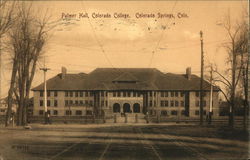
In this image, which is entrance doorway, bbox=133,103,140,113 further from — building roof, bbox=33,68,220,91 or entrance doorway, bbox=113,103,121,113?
building roof, bbox=33,68,220,91

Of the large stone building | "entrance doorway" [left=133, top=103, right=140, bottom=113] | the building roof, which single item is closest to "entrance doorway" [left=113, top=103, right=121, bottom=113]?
the large stone building

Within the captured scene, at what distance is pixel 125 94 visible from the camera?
84062mm

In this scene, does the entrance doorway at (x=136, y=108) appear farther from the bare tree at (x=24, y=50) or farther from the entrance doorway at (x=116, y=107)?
the bare tree at (x=24, y=50)

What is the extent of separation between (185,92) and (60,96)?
25.2m

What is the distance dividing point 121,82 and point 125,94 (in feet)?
8.80

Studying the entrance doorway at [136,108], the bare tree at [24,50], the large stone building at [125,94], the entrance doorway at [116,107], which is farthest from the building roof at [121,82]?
the bare tree at [24,50]

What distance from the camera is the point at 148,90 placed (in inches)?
3282

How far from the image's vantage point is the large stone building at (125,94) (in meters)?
82.0

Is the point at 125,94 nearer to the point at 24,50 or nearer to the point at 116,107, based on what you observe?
the point at 116,107

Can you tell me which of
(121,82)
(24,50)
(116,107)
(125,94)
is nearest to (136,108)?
(125,94)

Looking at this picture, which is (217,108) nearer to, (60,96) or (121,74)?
(121,74)

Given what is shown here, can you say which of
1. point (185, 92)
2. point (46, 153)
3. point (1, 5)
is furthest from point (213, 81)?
point (185, 92)

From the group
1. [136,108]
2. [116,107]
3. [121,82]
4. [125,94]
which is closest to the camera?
[125,94]

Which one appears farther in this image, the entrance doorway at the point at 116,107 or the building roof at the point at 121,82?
the entrance doorway at the point at 116,107
